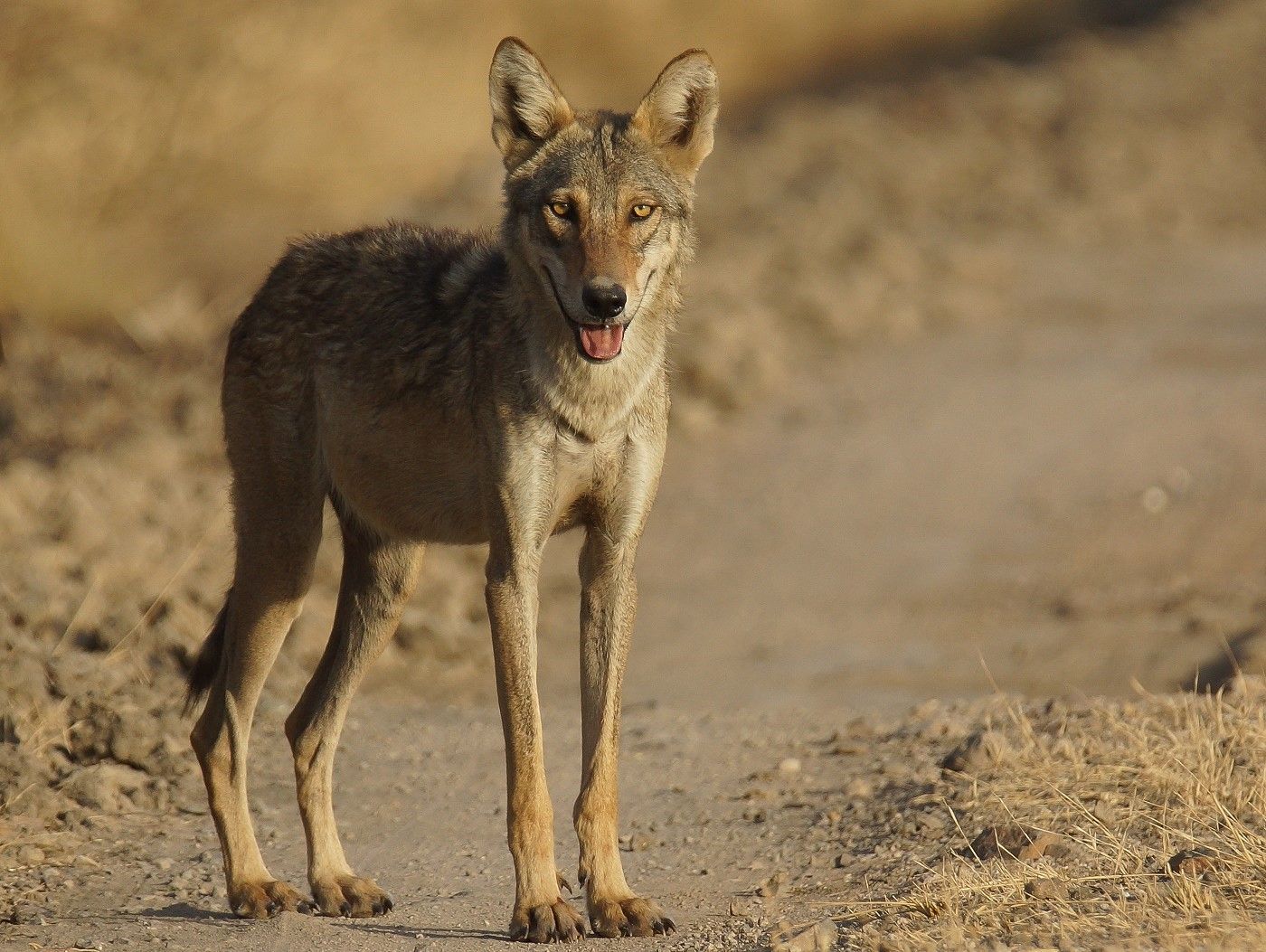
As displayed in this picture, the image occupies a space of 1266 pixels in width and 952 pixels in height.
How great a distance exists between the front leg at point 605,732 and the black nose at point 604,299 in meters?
0.70

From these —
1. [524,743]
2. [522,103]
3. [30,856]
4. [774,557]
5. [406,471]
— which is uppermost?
[522,103]

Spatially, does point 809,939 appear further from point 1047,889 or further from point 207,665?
point 207,665

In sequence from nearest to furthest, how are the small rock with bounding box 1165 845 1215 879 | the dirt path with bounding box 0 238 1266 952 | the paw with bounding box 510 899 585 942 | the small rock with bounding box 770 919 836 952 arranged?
1. the small rock with bounding box 770 919 836 952
2. the small rock with bounding box 1165 845 1215 879
3. the paw with bounding box 510 899 585 942
4. the dirt path with bounding box 0 238 1266 952

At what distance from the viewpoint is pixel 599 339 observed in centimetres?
518

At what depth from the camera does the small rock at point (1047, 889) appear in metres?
4.58

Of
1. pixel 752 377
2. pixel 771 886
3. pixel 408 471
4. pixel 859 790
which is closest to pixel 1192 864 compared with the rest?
pixel 771 886

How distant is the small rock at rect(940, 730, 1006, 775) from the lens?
6.12 m

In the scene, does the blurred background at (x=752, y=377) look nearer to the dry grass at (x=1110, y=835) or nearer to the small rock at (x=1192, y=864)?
the dry grass at (x=1110, y=835)

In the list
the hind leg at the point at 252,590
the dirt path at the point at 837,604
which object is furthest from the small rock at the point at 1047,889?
the hind leg at the point at 252,590

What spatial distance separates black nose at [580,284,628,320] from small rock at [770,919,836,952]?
1.84 m

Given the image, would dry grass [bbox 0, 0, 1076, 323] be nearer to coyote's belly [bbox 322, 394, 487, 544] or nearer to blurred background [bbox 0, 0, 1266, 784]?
blurred background [bbox 0, 0, 1266, 784]

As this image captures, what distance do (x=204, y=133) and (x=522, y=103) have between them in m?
7.97

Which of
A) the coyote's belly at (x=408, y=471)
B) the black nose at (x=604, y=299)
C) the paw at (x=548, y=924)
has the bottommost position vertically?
the paw at (x=548, y=924)

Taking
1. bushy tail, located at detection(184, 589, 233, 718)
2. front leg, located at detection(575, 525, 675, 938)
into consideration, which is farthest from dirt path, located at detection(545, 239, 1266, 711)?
bushy tail, located at detection(184, 589, 233, 718)
